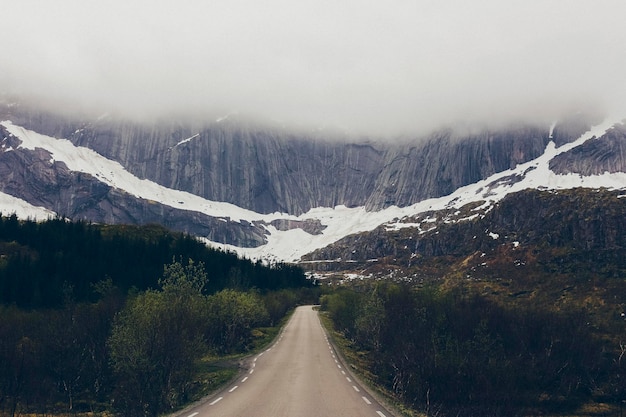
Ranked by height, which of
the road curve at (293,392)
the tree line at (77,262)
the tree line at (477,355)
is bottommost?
the tree line at (477,355)

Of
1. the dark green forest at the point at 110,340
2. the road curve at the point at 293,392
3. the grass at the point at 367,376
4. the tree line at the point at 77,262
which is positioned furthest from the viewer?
the tree line at the point at 77,262

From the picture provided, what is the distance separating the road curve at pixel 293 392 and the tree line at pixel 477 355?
7.71 m

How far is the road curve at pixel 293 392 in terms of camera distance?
2394cm

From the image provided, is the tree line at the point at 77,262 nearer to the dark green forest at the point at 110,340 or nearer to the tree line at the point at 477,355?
the dark green forest at the point at 110,340

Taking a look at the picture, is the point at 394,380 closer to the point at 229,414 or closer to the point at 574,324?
the point at 229,414

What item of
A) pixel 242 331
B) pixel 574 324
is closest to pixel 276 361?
pixel 242 331

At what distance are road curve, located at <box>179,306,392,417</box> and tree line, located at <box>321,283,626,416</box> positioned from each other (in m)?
7.71

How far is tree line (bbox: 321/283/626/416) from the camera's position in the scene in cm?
4456

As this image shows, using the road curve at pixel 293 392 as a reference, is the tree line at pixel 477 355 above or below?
below

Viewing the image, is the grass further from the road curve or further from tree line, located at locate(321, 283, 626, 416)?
tree line, located at locate(321, 283, 626, 416)

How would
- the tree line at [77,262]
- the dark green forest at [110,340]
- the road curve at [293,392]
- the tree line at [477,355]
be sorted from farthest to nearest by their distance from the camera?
the tree line at [77,262]
the tree line at [477,355]
the dark green forest at [110,340]
the road curve at [293,392]

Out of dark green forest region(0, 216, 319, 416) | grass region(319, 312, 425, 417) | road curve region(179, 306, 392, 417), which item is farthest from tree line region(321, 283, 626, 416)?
dark green forest region(0, 216, 319, 416)

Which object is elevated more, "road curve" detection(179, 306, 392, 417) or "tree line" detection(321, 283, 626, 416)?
"road curve" detection(179, 306, 392, 417)

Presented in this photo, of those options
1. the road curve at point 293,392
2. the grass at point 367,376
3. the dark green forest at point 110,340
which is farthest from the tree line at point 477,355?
the dark green forest at point 110,340
